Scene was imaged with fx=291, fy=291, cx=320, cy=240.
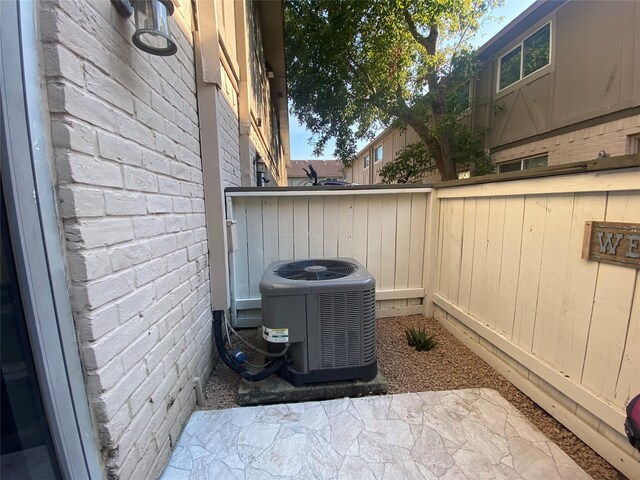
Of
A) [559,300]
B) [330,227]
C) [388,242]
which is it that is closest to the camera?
[559,300]

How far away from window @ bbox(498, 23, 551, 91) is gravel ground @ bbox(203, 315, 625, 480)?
6.63m

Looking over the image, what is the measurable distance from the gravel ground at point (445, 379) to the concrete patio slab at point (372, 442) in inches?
3.3

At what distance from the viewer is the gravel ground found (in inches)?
58.1

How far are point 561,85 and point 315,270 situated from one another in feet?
21.7

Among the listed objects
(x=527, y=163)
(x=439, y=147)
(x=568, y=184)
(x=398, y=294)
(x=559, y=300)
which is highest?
(x=439, y=147)

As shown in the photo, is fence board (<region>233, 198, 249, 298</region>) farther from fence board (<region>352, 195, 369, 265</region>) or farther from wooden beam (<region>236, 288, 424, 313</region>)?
fence board (<region>352, 195, 369, 265</region>)

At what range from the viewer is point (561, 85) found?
557 centimetres

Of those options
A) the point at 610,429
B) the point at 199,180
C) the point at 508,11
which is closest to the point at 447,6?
the point at 508,11

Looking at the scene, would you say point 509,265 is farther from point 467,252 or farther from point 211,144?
point 211,144

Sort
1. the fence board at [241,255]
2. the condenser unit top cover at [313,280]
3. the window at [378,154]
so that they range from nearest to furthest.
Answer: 1. the condenser unit top cover at [313,280]
2. the fence board at [241,255]
3. the window at [378,154]

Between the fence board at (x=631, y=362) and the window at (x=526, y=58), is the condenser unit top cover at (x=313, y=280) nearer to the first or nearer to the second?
the fence board at (x=631, y=362)

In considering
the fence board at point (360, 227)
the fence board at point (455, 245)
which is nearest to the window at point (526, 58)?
the fence board at point (455, 245)

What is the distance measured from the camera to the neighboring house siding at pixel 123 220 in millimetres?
885

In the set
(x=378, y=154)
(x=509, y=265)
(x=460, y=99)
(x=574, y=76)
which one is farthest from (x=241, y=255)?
(x=378, y=154)
